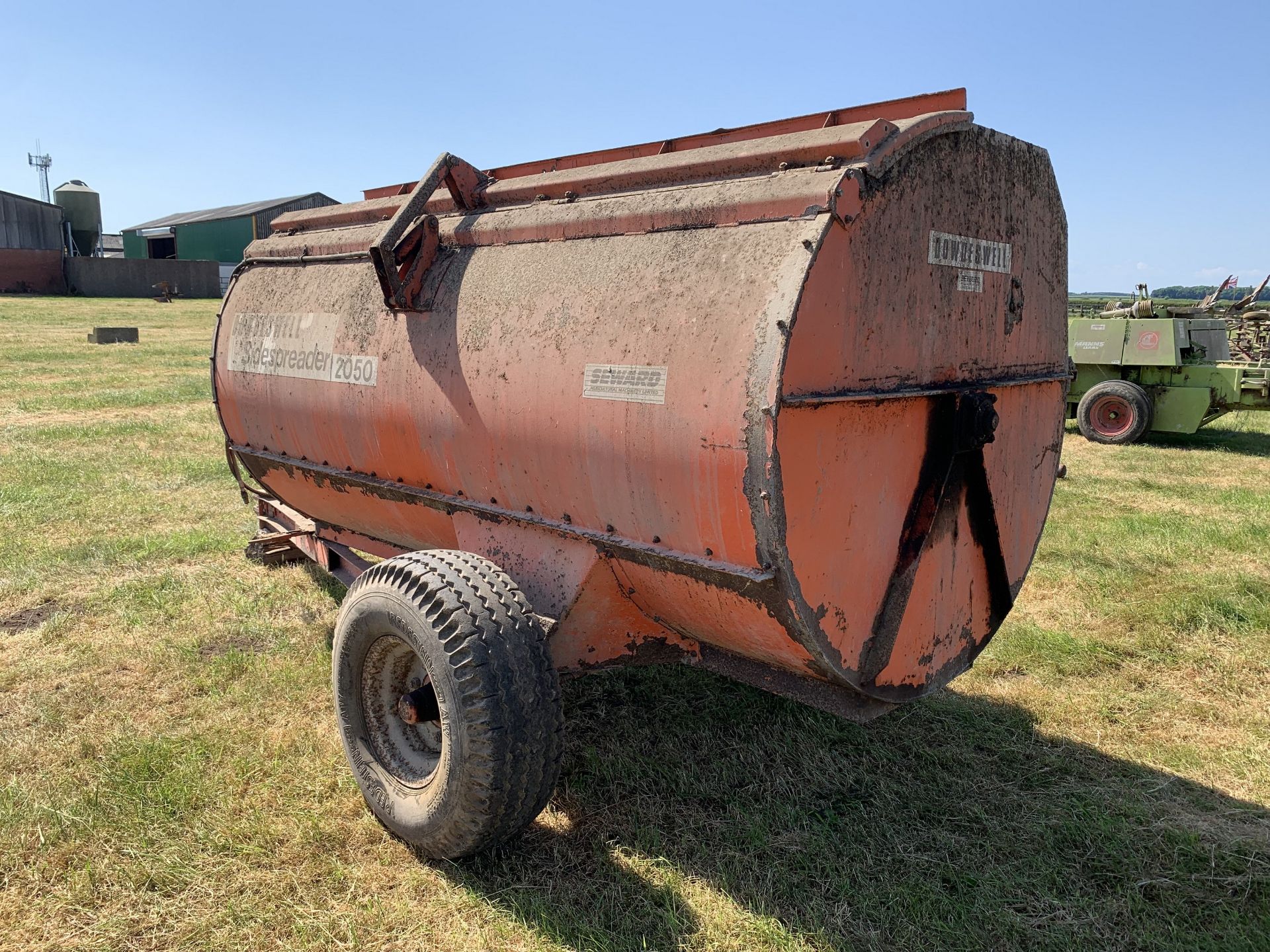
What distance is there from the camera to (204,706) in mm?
3980

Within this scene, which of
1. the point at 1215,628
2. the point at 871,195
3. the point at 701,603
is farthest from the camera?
the point at 1215,628

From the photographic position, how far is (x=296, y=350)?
4070mm

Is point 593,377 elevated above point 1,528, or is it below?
above

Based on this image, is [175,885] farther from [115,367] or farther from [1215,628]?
[115,367]

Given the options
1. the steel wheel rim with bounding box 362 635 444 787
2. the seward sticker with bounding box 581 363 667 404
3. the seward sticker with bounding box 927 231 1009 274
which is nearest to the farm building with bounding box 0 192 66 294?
the steel wheel rim with bounding box 362 635 444 787

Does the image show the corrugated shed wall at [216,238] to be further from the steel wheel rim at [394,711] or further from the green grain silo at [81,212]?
the steel wheel rim at [394,711]

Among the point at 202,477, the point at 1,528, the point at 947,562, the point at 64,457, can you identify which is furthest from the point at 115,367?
the point at 947,562

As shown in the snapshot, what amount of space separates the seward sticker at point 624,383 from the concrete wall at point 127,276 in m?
40.3

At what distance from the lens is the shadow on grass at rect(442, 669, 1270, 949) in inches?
107

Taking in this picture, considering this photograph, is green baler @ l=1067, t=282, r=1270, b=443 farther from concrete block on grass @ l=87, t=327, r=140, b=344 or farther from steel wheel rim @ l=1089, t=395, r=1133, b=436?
concrete block on grass @ l=87, t=327, r=140, b=344

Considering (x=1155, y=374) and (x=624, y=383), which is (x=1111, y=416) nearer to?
(x=1155, y=374)

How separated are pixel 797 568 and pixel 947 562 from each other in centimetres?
83

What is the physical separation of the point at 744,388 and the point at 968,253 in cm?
106

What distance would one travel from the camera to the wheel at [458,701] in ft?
8.86
